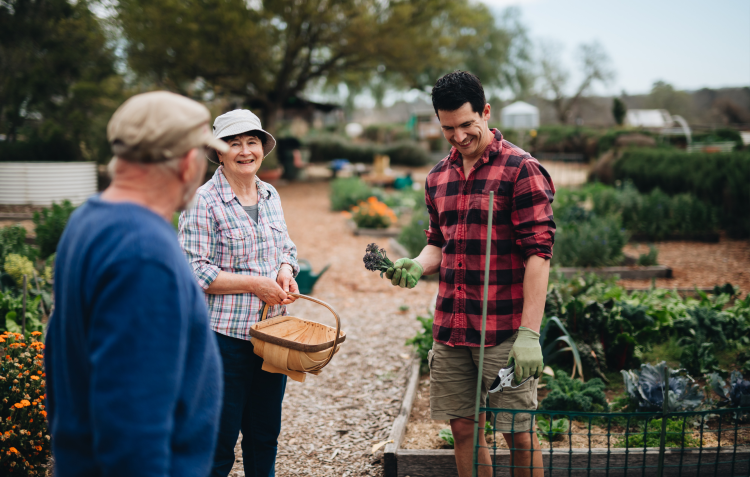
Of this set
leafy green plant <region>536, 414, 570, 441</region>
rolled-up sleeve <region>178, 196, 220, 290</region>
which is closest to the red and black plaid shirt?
rolled-up sleeve <region>178, 196, 220, 290</region>

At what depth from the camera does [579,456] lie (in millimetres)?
2646

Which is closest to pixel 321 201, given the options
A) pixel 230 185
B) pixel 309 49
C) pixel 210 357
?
pixel 309 49

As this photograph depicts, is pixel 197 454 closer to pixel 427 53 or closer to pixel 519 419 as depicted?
pixel 519 419

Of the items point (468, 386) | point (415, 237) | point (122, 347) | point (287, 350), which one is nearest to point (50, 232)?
point (415, 237)

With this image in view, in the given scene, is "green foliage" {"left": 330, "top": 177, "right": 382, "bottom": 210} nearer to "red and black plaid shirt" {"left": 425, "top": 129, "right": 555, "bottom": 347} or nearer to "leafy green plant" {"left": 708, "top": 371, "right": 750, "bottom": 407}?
"leafy green plant" {"left": 708, "top": 371, "right": 750, "bottom": 407}

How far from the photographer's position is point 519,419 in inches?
84.7

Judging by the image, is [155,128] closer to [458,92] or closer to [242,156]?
[242,156]

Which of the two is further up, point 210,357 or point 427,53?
point 427,53

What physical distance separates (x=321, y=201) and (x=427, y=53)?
6.65 meters

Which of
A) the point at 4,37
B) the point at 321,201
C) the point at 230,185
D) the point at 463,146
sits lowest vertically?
the point at 321,201

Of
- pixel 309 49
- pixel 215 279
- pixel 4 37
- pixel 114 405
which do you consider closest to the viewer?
pixel 114 405

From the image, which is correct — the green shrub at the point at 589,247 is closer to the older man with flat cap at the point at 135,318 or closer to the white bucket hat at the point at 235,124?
the white bucket hat at the point at 235,124

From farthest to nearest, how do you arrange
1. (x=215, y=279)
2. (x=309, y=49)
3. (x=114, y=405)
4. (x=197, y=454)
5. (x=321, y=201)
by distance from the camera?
(x=309, y=49), (x=321, y=201), (x=215, y=279), (x=197, y=454), (x=114, y=405)

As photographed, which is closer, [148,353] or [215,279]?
[148,353]
